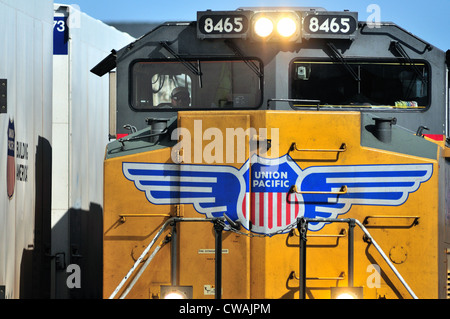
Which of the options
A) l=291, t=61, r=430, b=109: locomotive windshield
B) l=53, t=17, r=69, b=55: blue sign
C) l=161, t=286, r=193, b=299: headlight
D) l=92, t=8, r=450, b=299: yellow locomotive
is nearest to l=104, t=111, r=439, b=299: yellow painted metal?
l=92, t=8, r=450, b=299: yellow locomotive

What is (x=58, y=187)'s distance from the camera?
27.1 feet

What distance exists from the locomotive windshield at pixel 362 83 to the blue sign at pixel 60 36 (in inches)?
109

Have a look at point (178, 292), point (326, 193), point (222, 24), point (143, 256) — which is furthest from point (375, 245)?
point (222, 24)

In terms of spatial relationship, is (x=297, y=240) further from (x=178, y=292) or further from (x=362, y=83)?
(x=362, y=83)

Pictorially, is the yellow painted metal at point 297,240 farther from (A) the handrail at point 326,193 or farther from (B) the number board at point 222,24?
(B) the number board at point 222,24

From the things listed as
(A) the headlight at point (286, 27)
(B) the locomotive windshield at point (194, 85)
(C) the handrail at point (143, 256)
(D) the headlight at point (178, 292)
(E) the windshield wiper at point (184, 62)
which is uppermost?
(A) the headlight at point (286, 27)

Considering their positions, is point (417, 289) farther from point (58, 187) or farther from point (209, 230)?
point (58, 187)

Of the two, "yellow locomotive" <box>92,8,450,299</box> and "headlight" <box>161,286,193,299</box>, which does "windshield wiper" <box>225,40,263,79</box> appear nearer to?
"yellow locomotive" <box>92,8,450,299</box>

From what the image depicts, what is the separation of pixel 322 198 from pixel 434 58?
7.16 ft

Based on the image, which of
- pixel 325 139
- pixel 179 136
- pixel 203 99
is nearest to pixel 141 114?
pixel 203 99

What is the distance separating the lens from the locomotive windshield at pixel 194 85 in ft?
22.3

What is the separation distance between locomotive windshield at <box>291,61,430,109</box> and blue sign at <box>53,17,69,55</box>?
9.09 ft

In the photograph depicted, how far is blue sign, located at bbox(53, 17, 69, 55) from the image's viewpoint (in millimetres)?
8328

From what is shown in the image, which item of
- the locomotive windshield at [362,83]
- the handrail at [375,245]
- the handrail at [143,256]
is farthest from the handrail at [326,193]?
the locomotive windshield at [362,83]
